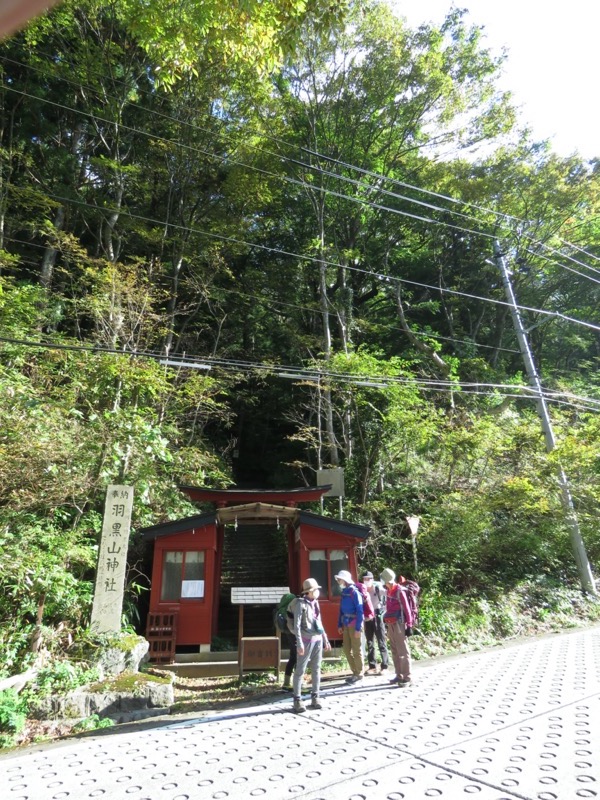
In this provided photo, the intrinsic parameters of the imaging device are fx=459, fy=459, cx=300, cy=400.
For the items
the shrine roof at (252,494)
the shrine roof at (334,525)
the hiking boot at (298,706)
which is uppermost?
the shrine roof at (252,494)

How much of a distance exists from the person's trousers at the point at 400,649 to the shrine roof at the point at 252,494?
4543 mm

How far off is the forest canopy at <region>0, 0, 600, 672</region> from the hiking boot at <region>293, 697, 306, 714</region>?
3.67 metres

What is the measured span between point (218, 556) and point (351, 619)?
4720mm

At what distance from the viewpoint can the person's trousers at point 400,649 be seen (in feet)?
21.1

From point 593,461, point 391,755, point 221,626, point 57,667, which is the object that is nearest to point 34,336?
point 57,667

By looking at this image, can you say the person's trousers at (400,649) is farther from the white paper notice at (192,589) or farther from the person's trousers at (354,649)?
the white paper notice at (192,589)

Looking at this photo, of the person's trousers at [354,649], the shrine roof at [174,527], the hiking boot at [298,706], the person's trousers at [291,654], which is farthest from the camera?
the shrine roof at [174,527]

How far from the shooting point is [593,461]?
12.4 m

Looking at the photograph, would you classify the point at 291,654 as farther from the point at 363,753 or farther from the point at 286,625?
the point at 363,753

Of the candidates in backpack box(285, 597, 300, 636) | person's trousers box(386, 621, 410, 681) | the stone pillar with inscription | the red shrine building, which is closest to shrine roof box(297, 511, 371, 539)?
the red shrine building

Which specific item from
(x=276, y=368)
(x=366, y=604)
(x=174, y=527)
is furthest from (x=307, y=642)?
(x=276, y=368)

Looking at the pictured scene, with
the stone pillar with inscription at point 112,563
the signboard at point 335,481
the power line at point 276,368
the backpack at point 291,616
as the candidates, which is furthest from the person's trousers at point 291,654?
the signboard at point 335,481

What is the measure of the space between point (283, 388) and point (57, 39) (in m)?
13.8

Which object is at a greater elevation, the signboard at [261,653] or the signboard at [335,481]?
the signboard at [335,481]
